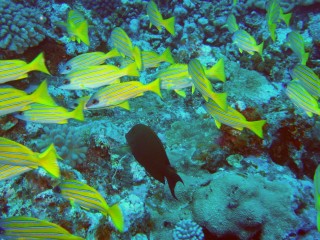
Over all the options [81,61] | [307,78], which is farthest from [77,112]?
[307,78]

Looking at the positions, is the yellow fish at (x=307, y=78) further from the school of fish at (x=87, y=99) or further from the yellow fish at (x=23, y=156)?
the yellow fish at (x=23, y=156)

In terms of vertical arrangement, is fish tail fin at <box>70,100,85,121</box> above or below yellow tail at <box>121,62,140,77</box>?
below

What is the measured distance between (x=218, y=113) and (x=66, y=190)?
204 cm

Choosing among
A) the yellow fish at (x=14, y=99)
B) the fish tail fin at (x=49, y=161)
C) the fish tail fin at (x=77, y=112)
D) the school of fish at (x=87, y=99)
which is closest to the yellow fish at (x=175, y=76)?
the school of fish at (x=87, y=99)

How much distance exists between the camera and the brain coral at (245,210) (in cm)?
356

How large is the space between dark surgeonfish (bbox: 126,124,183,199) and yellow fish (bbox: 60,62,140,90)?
85 centimetres

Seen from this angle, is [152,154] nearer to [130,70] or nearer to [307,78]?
[130,70]

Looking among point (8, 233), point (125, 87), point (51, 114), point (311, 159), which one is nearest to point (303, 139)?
point (311, 159)

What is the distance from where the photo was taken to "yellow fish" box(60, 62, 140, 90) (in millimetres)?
3176

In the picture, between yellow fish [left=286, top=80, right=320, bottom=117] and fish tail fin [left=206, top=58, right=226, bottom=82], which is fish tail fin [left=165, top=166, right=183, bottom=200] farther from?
yellow fish [left=286, top=80, right=320, bottom=117]

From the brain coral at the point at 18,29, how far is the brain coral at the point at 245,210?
4709mm

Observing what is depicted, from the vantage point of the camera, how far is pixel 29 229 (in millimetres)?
2041

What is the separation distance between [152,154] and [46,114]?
51.0 inches

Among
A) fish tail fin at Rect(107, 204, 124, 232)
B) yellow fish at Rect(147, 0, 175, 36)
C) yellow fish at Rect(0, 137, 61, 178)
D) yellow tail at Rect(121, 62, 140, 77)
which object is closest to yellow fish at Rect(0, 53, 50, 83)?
yellow fish at Rect(0, 137, 61, 178)
